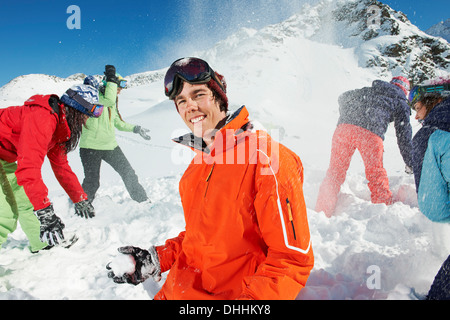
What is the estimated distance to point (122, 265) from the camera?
1342mm

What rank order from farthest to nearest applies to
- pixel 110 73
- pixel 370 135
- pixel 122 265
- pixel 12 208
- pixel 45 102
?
pixel 110 73, pixel 370 135, pixel 12 208, pixel 45 102, pixel 122 265

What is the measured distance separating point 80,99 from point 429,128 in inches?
110

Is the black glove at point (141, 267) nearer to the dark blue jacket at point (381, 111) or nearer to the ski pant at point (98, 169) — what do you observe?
the ski pant at point (98, 169)

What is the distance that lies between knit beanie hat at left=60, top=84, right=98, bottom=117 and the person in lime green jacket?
1527 mm

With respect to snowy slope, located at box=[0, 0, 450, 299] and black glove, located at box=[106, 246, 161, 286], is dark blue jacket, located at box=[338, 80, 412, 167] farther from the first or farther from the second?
black glove, located at box=[106, 246, 161, 286]

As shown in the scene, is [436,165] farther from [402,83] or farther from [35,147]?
[35,147]

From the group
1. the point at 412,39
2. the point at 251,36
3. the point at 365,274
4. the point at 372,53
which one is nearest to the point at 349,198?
the point at 365,274

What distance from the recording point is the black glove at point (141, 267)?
135cm

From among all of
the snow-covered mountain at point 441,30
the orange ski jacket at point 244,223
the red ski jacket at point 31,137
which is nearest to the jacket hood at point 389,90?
the orange ski jacket at point 244,223

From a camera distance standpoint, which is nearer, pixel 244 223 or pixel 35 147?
pixel 244 223

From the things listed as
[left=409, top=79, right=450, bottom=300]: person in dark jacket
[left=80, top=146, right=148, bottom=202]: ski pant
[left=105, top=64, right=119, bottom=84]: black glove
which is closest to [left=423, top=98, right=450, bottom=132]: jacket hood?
[left=409, top=79, right=450, bottom=300]: person in dark jacket

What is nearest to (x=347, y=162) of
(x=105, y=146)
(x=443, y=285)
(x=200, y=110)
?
(x=443, y=285)
